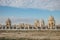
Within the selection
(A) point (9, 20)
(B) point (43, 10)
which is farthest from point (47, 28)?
(A) point (9, 20)

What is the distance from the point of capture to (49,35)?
3.86m

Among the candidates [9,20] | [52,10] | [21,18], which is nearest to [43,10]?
[52,10]

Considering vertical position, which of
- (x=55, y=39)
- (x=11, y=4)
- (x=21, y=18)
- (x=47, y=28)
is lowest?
(x=55, y=39)

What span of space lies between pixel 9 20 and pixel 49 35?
104 centimetres

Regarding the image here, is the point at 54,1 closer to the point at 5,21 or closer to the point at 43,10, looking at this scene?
the point at 43,10

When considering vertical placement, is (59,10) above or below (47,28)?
above

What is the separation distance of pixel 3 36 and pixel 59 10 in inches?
59.7

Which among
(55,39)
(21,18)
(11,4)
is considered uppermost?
(11,4)

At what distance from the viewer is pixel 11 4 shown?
13.0 ft

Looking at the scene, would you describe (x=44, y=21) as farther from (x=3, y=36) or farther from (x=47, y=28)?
(x=3, y=36)

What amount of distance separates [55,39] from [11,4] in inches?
53.7

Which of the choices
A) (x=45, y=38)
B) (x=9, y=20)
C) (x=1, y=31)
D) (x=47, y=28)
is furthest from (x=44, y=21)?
(x=1, y=31)

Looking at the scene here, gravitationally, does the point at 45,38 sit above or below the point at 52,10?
below

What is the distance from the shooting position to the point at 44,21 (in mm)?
3877
